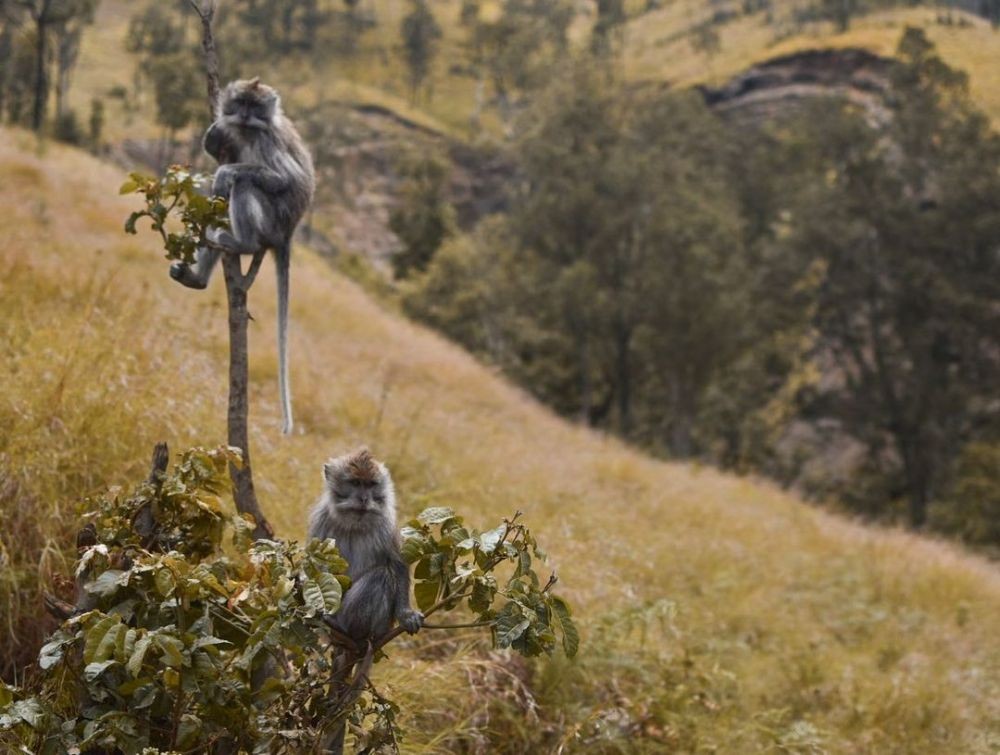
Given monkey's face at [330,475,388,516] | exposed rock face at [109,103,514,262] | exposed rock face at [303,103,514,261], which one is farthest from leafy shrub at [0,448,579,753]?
exposed rock face at [303,103,514,261]

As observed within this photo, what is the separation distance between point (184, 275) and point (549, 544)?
326cm

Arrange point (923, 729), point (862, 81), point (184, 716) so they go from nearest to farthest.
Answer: point (184, 716) < point (923, 729) < point (862, 81)

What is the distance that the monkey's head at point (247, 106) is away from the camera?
151 inches

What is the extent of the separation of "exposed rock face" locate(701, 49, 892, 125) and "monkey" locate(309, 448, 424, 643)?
50694 millimetres

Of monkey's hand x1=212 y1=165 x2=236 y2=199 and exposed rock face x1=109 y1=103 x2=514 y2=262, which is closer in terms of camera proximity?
monkey's hand x1=212 y1=165 x2=236 y2=199

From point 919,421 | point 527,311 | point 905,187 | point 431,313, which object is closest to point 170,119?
point 431,313

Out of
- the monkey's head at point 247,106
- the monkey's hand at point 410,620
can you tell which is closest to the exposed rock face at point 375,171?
the monkey's head at point 247,106

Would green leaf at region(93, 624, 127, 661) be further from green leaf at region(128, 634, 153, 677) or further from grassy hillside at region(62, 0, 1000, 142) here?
grassy hillside at region(62, 0, 1000, 142)

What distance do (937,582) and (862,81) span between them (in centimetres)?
4756

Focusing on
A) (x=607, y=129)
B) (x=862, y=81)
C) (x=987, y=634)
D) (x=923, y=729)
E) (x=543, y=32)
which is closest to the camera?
(x=923, y=729)

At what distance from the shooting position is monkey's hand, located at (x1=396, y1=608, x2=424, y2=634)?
261 cm

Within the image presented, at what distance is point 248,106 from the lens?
389cm

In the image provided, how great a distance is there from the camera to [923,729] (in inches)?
225

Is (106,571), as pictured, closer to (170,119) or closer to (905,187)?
(905,187)
